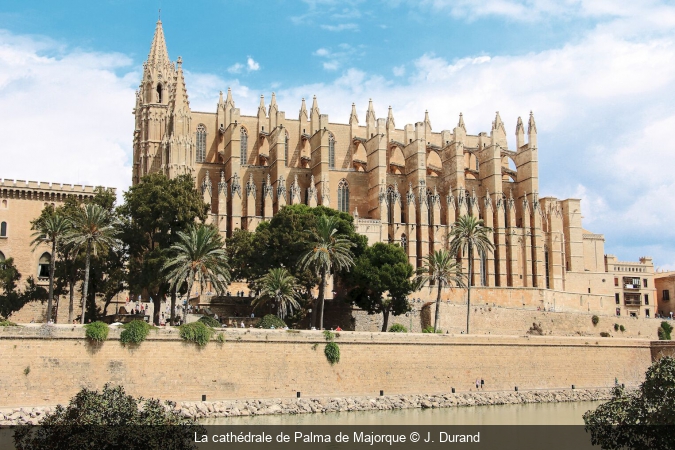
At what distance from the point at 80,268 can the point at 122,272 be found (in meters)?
2.00

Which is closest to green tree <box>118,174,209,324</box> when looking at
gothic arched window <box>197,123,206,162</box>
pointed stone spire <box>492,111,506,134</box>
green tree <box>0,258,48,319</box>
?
green tree <box>0,258,48,319</box>

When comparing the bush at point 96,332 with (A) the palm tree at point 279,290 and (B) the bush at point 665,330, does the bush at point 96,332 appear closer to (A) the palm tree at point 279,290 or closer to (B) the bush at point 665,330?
(A) the palm tree at point 279,290

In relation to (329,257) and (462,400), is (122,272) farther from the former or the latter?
(462,400)

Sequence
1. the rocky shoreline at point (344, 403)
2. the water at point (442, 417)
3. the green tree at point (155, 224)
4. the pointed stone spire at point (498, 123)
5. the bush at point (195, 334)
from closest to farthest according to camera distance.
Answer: the rocky shoreline at point (344, 403), the water at point (442, 417), the bush at point (195, 334), the green tree at point (155, 224), the pointed stone spire at point (498, 123)

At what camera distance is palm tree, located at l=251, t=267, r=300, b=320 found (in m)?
39.9

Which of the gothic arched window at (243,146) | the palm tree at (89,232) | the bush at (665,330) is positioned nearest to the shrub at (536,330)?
the bush at (665,330)

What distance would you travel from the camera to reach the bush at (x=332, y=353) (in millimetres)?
34531

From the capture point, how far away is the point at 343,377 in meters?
34.6

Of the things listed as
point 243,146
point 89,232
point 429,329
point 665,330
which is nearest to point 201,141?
point 243,146

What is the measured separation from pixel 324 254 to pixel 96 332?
13.1m

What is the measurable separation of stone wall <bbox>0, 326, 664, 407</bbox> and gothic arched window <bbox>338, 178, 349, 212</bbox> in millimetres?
25632

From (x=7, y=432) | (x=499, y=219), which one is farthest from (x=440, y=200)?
(x=7, y=432)

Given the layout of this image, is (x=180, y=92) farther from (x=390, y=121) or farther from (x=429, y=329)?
(x=429, y=329)

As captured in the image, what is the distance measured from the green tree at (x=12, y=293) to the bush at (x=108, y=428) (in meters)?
26.0
